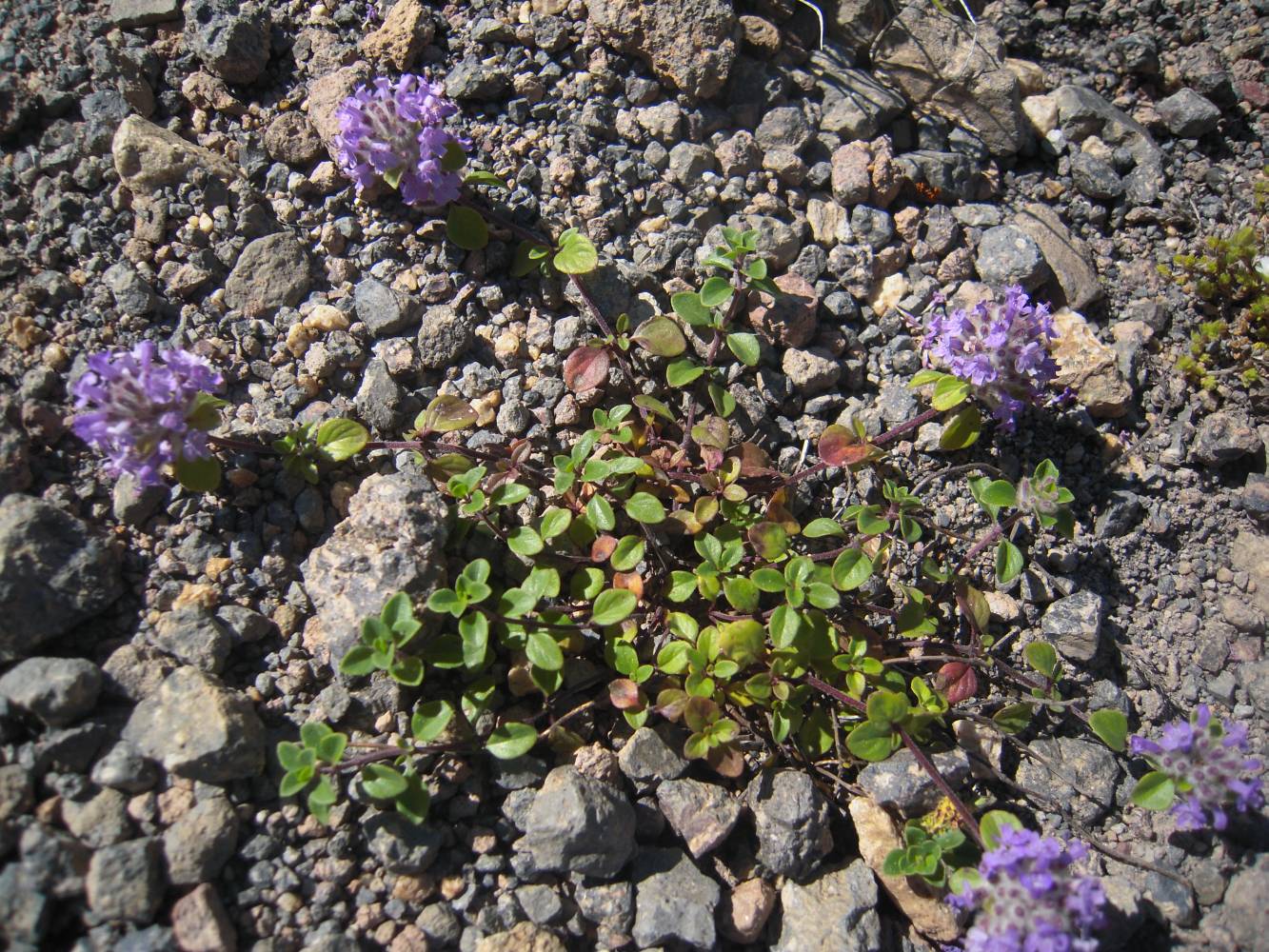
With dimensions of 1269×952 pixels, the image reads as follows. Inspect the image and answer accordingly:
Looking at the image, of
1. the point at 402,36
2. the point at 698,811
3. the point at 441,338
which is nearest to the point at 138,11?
the point at 402,36

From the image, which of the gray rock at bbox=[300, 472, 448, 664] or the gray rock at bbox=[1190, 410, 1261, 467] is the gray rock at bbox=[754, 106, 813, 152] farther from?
the gray rock at bbox=[300, 472, 448, 664]

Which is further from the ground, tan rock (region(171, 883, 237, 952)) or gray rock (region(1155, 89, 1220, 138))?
gray rock (region(1155, 89, 1220, 138))

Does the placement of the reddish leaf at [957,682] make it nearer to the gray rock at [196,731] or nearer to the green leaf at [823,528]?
the green leaf at [823,528]

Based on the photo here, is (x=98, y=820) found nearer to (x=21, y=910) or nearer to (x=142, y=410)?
(x=21, y=910)

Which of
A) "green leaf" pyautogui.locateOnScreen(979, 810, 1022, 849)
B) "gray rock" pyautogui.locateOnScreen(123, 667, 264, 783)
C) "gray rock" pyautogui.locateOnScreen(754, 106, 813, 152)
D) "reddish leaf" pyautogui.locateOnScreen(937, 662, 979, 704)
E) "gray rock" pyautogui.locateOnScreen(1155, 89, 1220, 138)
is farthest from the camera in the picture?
"gray rock" pyautogui.locateOnScreen(1155, 89, 1220, 138)

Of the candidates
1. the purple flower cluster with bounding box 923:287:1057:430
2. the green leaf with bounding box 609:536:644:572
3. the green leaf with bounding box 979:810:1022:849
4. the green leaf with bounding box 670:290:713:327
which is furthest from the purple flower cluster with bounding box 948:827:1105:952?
the green leaf with bounding box 670:290:713:327

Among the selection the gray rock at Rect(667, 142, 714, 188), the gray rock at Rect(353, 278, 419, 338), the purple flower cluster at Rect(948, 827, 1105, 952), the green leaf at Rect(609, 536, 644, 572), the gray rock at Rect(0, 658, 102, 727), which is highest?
the gray rock at Rect(667, 142, 714, 188)

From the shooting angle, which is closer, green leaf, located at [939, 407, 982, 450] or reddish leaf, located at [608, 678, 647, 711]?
reddish leaf, located at [608, 678, 647, 711]
